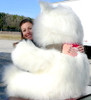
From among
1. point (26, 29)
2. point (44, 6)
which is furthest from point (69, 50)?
point (26, 29)

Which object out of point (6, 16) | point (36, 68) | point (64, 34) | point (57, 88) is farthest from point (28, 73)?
point (6, 16)

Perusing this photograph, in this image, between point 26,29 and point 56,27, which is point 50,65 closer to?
point 56,27

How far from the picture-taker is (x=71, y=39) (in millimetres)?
2283

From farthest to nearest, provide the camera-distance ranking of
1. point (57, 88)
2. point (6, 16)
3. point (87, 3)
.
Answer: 1. point (6, 16)
2. point (87, 3)
3. point (57, 88)

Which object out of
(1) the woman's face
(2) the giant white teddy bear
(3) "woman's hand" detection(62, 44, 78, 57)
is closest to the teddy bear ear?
(2) the giant white teddy bear

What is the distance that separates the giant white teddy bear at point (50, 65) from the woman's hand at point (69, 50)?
34mm

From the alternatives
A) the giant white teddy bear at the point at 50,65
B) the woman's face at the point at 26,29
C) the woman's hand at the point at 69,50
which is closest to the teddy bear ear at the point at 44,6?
the giant white teddy bear at the point at 50,65

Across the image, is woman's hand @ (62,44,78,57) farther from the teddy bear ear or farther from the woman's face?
the woman's face

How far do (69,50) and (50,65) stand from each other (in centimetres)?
20

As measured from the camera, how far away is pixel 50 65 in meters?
2.17

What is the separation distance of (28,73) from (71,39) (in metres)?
0.46

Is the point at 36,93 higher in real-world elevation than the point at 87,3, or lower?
lower

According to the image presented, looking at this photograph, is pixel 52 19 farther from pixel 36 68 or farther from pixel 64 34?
pixel 36 68

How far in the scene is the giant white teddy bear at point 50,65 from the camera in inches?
85.2
